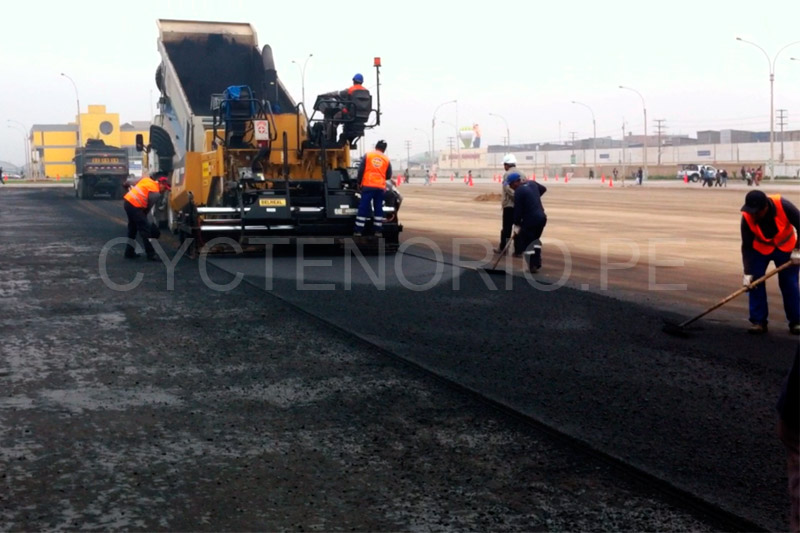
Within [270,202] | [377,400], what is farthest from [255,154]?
[377,400]

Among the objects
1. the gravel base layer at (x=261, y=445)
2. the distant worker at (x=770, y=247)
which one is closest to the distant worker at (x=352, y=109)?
the gravel base layer at (x=261, y=445)

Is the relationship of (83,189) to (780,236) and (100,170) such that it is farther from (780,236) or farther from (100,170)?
(780,236)

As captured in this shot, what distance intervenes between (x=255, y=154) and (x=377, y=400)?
1015cm

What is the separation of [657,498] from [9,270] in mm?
12351

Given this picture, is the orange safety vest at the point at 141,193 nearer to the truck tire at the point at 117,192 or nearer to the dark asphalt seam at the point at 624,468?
the dark asphalt seam at the point at 624,468

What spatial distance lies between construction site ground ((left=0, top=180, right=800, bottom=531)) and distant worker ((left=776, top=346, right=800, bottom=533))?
141 cm

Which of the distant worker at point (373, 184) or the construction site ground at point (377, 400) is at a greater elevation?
the distant worker at point (373, 184)

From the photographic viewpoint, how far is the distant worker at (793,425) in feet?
9.75

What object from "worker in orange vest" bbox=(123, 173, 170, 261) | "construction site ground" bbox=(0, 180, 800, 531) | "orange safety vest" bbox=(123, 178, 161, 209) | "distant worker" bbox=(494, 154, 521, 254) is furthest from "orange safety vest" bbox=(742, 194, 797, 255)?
"orange safety vest" bbox=(123, 178, 161, 209)

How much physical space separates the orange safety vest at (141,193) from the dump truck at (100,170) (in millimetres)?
27197

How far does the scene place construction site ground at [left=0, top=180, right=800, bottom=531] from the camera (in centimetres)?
481

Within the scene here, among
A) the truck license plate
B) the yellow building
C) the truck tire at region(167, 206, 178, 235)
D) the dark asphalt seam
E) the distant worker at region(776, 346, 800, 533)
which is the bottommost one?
the dark asphalt seam

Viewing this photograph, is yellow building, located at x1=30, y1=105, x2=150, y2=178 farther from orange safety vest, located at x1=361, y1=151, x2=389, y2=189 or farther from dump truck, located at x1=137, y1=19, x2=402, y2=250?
orange safety vest, located at x1=361, y1=151, x2=389, y2=189

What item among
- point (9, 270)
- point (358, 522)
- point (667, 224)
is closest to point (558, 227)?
point (667, 224)
